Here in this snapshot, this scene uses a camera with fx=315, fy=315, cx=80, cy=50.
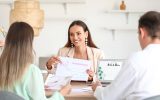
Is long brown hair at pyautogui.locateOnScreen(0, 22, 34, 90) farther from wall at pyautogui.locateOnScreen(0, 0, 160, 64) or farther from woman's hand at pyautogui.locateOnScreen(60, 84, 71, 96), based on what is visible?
wall at pyautogui.locateOnScreen(0, 0, 160, 64)

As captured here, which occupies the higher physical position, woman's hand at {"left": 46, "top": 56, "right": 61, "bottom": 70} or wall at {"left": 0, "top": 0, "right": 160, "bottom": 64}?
wall at {"left": 0, "top": 0, "right": 160, "bottom": 64}

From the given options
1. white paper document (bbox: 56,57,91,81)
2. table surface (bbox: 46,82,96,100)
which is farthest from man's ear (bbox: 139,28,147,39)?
white paper document (bbox: 56,57,91,81)

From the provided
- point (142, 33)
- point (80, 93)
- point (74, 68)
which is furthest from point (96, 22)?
point (142, 33)

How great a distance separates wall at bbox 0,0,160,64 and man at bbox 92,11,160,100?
2985 mm

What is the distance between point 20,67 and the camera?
184 cm

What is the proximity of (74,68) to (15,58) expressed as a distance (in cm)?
77

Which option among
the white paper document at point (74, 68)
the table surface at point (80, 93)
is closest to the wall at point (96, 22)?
the white paper document at point (74, 68)

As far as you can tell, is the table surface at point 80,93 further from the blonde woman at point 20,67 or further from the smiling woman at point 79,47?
the smiling woman at point 79,47

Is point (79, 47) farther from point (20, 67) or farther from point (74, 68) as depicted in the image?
point (20, 67)

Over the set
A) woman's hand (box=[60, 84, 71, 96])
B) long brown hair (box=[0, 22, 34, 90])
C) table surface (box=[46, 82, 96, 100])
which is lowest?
table surface (box=[46, 82, 96, 100])

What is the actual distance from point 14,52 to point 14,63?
0.06 metres

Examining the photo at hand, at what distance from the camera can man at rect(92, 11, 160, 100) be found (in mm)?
1732

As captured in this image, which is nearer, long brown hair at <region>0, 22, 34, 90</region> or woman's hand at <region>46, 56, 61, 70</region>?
long brown hair at <region>0, 22, 34, 90</region>

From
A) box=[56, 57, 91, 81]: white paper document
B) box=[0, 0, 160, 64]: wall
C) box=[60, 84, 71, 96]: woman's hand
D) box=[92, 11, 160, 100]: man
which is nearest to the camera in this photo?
box=[92, 11, 160, 100]: man
